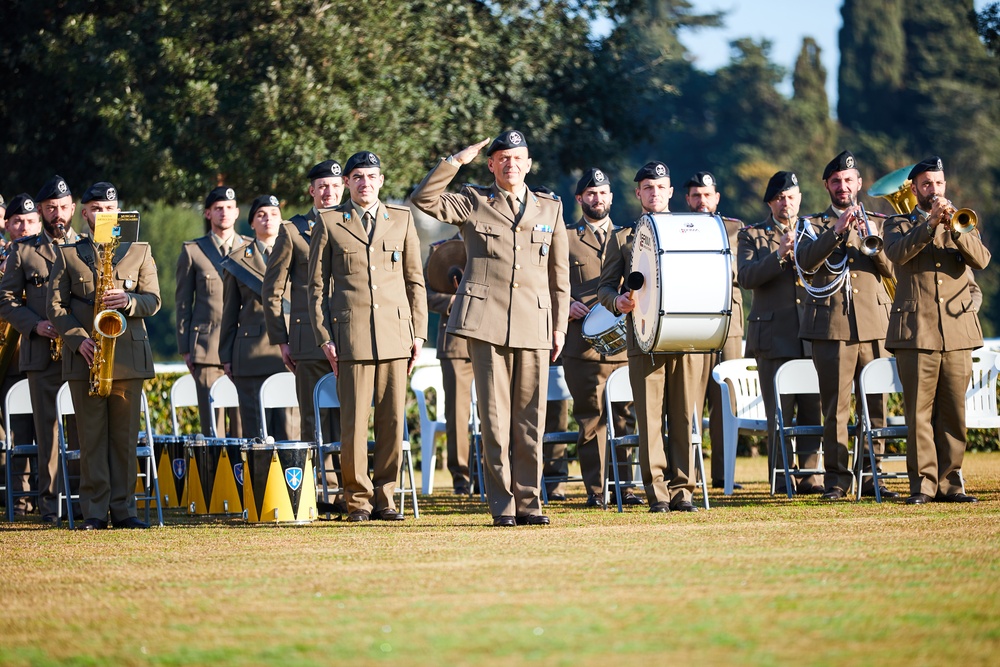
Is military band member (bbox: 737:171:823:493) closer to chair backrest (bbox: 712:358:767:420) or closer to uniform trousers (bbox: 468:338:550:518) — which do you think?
chair backrest (bbox: 712:358:767:420)

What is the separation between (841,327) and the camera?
11.2 metres

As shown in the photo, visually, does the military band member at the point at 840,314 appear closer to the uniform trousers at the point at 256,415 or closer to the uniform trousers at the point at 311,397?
the uniform trousers at the point at 311,397

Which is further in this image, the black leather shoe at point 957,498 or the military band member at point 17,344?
the military band member at point 17,344

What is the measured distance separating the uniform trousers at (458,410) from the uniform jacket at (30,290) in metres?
3.66

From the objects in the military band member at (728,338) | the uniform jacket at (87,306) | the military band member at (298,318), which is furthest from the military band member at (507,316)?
the military band member at (728,338)

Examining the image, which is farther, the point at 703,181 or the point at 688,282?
the point at 703,181

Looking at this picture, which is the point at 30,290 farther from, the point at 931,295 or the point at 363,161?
the point at 931,295

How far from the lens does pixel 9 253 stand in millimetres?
10945

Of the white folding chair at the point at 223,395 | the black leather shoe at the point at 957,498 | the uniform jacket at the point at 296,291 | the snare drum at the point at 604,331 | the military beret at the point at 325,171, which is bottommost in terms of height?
the black leather shoe at the point at 957,498

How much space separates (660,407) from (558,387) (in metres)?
2.08

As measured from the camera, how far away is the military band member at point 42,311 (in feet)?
34.9

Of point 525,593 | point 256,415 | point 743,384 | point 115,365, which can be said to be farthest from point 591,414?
point 525,593

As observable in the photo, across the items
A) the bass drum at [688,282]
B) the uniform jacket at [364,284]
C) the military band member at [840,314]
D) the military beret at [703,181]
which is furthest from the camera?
the military beret at [703,181]

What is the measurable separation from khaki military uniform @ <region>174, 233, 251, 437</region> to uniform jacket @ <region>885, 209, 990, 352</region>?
574 centimetres
